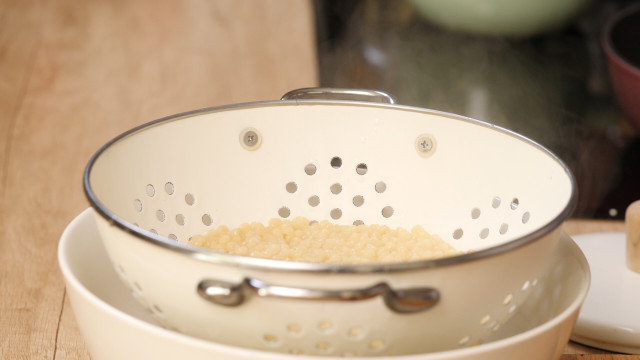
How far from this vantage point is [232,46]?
127cm

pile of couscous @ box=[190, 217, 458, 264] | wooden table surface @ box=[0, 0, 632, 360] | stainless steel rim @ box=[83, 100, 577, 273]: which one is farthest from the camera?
wooden table surface @ box=[0, 0, 632, 360]

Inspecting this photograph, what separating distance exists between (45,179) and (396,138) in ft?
1.43

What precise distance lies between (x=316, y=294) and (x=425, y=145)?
0.26 meters

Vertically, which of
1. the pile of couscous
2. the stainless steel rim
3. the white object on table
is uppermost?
the stainless steel rim

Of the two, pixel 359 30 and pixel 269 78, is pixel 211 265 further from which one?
pixel 359 30

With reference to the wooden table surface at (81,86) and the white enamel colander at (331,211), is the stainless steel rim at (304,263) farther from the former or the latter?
the wooden table surface at (81,86)

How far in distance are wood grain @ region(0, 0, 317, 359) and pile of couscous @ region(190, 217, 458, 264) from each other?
0.14m

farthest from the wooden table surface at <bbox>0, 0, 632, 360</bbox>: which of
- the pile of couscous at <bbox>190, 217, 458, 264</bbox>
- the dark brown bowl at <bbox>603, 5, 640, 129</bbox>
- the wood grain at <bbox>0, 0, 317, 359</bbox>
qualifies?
the dark brown bowl at <bbox>603, 5, 640, 129</bbox>

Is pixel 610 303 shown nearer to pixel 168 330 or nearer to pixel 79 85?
pixel 168 330

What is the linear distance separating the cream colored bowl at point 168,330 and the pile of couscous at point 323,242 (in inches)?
2.9

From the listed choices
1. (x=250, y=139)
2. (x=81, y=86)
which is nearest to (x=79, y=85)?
(x=81, y=86)

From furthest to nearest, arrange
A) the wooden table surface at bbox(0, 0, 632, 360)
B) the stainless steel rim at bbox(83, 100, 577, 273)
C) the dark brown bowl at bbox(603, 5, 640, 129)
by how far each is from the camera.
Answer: the dark brown bowl at bbox(603, 5, 640, 129) → the wooden table surface at bbox(0, 0, 632, 360) → the stainless steel rim at bbox(83, 100, 577, 273)

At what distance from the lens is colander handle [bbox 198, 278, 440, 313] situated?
37 centimetres

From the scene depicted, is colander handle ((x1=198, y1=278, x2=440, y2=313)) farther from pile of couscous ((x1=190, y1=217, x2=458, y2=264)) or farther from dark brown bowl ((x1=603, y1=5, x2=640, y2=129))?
dark brown bowl ((x1=603, y1=5, x2=640, y2=129))
